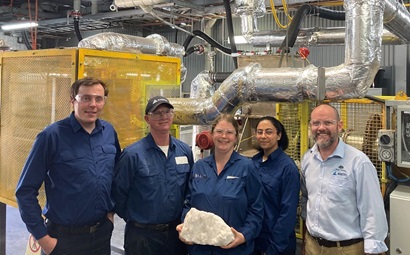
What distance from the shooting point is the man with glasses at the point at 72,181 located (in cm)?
182

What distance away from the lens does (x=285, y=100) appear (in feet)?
7.90

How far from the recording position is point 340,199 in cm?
186

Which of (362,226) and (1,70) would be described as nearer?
(362,226)

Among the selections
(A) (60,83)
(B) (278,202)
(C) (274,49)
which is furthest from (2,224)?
(C) (274,49)

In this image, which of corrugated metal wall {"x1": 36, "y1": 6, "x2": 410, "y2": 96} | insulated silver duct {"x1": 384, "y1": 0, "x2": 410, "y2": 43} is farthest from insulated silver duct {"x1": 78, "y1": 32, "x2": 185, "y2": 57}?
insulated silver duct {"x1": 384, "y1": 0, "x2": 410, "y2": 43}

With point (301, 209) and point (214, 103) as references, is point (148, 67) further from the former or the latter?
point (301, 209)

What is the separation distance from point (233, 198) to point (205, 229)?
0.21 m

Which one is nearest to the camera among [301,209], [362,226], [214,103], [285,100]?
[362,226]

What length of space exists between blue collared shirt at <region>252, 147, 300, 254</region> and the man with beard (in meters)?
0.09

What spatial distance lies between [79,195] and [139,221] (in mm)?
345

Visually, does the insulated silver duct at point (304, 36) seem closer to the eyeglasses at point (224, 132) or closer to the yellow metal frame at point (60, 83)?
the yellow metal frame at point (60, 83)

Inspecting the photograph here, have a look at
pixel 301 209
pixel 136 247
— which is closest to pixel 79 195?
pixel 136 247

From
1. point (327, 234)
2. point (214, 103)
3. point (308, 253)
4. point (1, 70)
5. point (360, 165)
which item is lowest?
point (308, 253)

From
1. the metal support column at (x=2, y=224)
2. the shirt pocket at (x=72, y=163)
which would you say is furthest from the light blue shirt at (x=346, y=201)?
the metal support column at (x=2, y=224)
